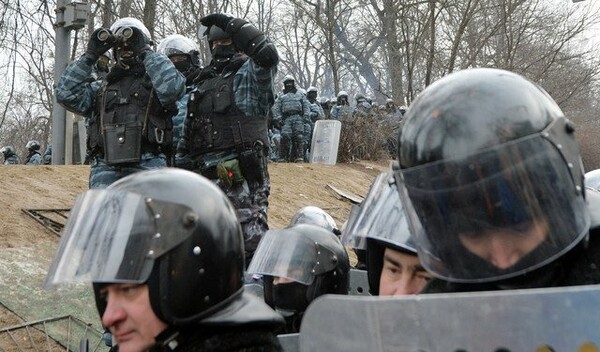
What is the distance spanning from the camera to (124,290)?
7.20 feet

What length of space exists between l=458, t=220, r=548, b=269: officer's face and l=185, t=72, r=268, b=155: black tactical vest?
11.9ft

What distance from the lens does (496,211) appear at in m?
1.87

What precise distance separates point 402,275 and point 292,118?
1363cm

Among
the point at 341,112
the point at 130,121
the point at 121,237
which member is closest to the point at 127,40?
the point at 130,121

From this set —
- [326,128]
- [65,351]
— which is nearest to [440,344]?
[65,351]

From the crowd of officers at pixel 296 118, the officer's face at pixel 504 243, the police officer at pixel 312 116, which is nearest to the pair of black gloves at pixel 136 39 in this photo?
the officer's face at pixel 504 243

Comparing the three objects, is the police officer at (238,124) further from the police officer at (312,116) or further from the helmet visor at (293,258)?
the police officer at (312,116)

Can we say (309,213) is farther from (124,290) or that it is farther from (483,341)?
(483,341)

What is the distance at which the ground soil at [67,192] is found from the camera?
7.02m

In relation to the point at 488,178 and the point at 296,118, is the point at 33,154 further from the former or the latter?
the point at 488,178

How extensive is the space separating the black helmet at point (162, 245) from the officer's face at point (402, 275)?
62 centimetres

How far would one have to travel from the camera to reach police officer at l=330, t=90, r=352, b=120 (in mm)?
18098

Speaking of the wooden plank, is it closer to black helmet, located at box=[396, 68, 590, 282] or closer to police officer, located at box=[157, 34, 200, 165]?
police officer, located at box=[157, 34, 200, 165]

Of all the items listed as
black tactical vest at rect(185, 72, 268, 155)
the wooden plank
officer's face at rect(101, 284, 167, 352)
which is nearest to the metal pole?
the wooden plank
